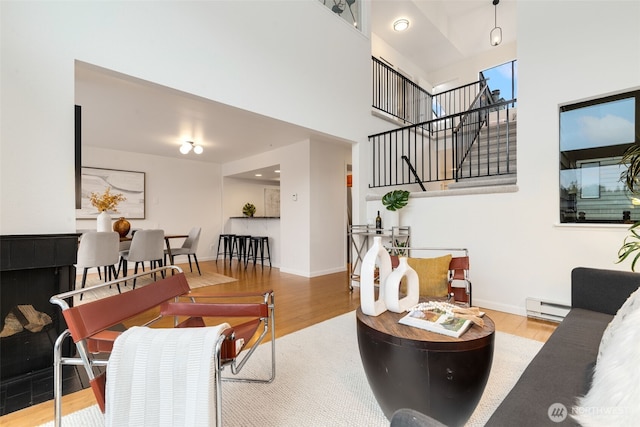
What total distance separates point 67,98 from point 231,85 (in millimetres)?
1398

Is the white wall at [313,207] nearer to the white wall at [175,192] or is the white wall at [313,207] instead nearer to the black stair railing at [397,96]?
the black stair railing at [397,96]

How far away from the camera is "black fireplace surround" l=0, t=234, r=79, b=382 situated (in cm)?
183

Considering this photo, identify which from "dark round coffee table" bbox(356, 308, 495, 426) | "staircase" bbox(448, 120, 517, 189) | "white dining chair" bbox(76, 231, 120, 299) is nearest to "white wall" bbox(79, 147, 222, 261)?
"white dining chair" bbox(76, 231, 120, 299)

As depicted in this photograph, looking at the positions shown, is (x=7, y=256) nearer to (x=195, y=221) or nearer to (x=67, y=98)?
(x=67, y=98)

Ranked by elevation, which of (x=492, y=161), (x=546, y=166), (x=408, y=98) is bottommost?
(x=546, y=166)

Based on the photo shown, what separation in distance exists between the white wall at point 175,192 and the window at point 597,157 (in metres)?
7.00

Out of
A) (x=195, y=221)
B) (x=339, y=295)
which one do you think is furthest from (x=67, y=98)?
(x=195, y=221)

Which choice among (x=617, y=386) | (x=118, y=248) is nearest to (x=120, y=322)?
(x=617, y=386)

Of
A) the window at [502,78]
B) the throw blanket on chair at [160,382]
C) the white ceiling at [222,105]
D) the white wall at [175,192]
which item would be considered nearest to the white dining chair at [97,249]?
the white ceiling at [222,105]

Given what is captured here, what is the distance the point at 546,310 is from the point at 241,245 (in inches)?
227

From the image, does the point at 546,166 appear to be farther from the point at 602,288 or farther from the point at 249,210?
the point at 249,210

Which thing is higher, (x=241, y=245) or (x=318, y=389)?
(x=241, y=245)

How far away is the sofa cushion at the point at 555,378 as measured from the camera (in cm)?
89

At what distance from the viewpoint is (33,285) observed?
6.44ft
